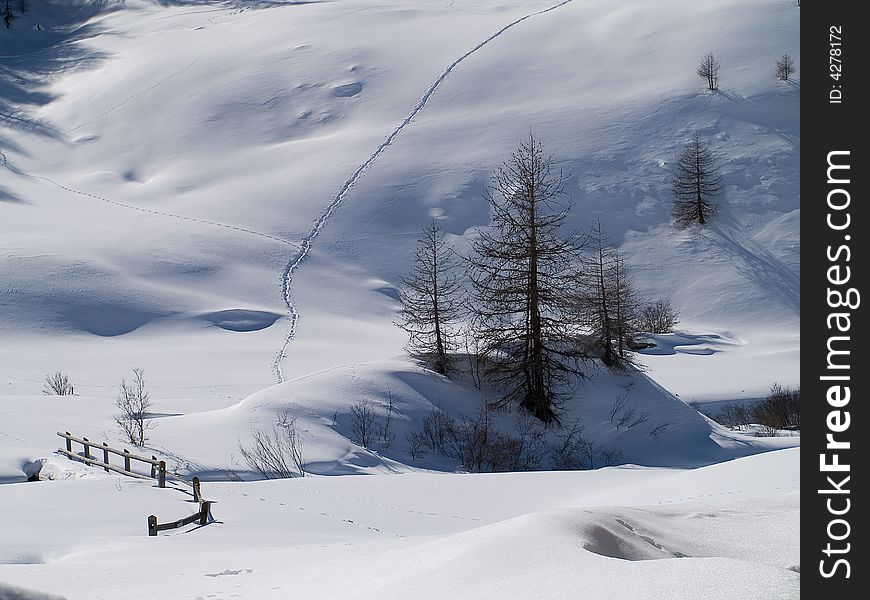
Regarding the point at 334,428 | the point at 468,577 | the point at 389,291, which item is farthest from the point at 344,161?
the point at 468,577

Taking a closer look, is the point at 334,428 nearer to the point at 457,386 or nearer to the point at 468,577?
the point at 457,386

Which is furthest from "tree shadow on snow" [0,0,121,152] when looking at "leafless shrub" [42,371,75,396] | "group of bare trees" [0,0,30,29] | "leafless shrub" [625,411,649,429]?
"leafless shrub" [625,411,649,429]

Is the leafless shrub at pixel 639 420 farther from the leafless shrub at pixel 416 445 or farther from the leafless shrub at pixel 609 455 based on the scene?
the leafless shrub at pixel 416 445

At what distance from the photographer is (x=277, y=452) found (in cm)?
1919

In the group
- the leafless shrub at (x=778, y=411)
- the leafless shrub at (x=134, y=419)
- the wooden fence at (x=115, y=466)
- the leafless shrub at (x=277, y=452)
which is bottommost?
the leafless shrub at (x=778, y=411)

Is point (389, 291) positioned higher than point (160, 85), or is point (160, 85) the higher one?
point (160, 85)

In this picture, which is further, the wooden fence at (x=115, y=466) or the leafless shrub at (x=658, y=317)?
the leafless shrub at (x=658, y=317)

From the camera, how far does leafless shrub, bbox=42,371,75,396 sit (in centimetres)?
2622

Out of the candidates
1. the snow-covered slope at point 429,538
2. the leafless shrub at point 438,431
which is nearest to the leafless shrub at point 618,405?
the leafless shrub at point 438,431

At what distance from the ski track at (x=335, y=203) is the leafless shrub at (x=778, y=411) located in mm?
15969

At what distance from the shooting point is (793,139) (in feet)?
185

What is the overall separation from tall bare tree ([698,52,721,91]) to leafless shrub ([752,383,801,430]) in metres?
32.6

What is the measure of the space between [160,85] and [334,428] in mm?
58768
